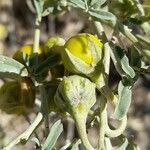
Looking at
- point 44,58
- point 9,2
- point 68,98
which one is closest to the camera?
point 68,98

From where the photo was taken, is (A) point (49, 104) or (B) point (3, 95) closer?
(A) point (49, 104)

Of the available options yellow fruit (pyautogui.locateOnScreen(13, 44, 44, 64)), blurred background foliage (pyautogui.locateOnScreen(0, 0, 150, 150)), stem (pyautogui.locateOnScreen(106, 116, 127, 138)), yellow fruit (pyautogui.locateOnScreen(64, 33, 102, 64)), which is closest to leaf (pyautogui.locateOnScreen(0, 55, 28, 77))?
yellow fruit (pyautogui.locateOnScreen(13, 44, 44, 64))

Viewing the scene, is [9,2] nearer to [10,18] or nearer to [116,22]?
[10,18]

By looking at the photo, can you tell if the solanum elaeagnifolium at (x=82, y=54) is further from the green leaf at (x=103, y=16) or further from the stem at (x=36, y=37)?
the stem at (x=36, y=37)

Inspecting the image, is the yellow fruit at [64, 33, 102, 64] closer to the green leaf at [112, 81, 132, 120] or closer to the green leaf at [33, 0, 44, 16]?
the green leaf at [112, 81, 132, 120]

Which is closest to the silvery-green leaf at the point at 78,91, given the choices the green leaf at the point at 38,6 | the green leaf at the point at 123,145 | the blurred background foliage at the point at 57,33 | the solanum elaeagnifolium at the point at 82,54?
the solanum elaeagnifolium at the point at 82,54

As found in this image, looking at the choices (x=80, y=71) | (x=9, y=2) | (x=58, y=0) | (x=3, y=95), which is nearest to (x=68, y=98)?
(x=80, y=71)

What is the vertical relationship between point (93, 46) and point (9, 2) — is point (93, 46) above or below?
above
